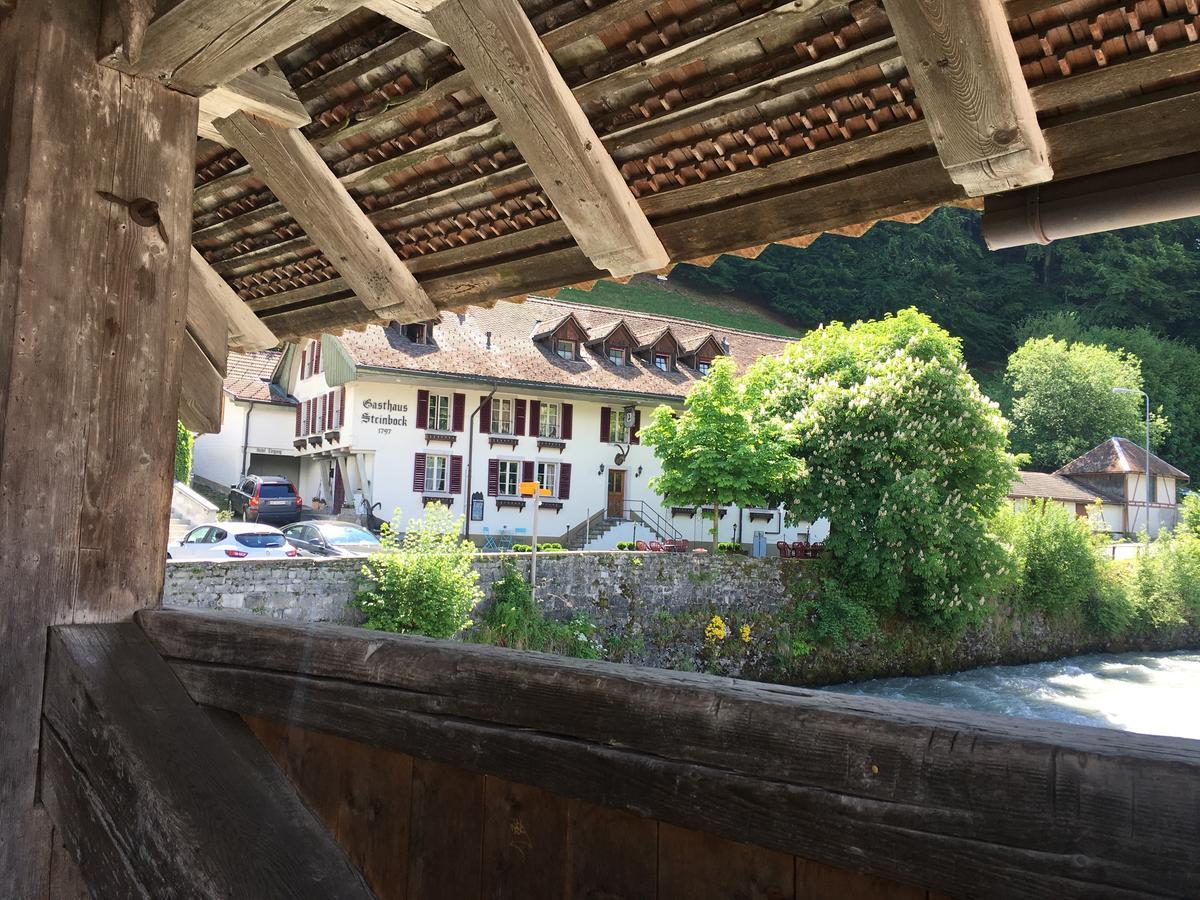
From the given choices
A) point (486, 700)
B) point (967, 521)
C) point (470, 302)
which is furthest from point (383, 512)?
point (486, 700)

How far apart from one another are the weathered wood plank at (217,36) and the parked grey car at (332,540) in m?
17.9

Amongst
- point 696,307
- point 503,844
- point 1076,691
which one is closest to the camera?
point 503,844

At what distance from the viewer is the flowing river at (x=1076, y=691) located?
20.3 metres

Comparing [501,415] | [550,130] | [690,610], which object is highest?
[501,415]

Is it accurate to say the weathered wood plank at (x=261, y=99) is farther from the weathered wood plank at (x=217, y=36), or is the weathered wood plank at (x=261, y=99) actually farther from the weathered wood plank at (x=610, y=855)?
the weathered wood plank at (x=610, y=855)

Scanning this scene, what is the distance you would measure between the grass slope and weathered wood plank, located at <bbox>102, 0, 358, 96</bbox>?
57.4 metres

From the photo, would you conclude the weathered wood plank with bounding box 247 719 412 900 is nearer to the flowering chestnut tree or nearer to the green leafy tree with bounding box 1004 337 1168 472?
the flowering chestnut tree

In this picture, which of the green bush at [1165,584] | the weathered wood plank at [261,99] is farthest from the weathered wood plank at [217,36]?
the green bush at [1165,584]

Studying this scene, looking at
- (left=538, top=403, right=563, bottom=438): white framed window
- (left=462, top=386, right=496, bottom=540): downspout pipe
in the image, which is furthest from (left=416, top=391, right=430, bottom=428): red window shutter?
(left=538, top=403, right=563, bottom=438): white framed window

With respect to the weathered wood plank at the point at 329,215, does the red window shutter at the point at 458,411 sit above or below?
above

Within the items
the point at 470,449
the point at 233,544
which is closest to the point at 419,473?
the point at 470,449

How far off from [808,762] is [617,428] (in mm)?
27991

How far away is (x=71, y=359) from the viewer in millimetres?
Answer: 1804

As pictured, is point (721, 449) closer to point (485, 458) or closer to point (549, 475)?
point (549, 475)
